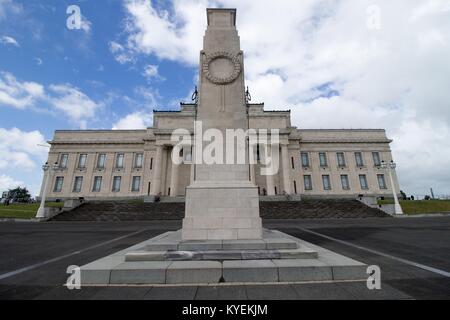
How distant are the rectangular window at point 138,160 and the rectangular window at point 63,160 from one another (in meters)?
15.9

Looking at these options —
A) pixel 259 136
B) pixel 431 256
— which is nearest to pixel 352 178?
pixel 259 136

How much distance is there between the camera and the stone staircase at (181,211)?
27703mm

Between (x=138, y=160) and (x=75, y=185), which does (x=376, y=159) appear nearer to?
(x=138, y=160)

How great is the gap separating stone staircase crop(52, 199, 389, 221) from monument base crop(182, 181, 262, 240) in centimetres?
2054

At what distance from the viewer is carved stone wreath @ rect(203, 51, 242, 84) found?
9.27 meters

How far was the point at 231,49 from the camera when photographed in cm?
958

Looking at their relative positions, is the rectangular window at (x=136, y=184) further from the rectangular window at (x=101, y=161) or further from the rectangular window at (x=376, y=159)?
the rectangular window at (x=376, y=159)

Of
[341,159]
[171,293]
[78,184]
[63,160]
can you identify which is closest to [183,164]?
[78,184]
